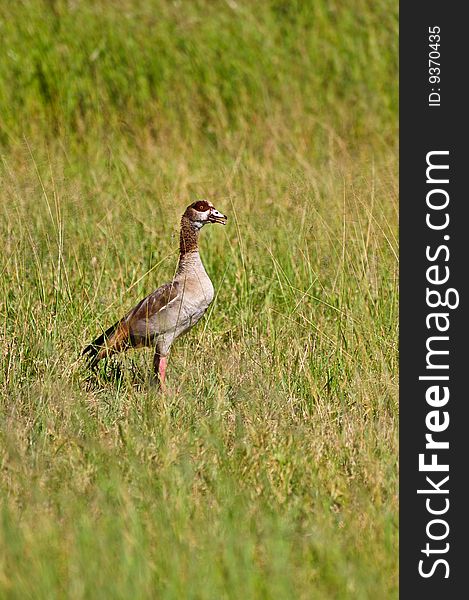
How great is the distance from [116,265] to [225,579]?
3.86 metres

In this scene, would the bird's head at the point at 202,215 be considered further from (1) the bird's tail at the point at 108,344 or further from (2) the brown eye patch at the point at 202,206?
(1) the bird's tail at the point at 108,344

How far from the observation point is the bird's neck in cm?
661

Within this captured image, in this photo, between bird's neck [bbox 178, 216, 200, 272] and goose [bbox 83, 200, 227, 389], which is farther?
bird's neck [bbox 178, 216, 200, 272]

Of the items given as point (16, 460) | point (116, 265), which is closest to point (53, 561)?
point (16, 460)

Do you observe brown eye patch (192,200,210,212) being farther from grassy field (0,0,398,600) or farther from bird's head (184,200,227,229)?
grassy field (0,0,398,600)

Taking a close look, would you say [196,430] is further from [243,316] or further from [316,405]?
[243,316]

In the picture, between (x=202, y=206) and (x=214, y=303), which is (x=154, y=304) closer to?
(x=202, y=206)

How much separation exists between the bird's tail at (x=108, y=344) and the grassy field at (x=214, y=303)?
0.12m

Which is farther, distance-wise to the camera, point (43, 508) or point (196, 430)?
point (196, 430)

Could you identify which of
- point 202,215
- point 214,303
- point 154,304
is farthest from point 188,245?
point 214,303

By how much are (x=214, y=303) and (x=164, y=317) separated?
97 centimetres

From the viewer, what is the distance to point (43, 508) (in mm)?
4496

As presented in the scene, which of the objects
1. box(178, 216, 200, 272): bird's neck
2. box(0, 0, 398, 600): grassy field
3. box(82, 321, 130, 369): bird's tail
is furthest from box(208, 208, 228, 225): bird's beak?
box(82, 321, 130, 369): bird's tail

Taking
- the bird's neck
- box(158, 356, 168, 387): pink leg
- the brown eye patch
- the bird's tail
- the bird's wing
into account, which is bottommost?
box(158, 356, 168, 387): pink leg
